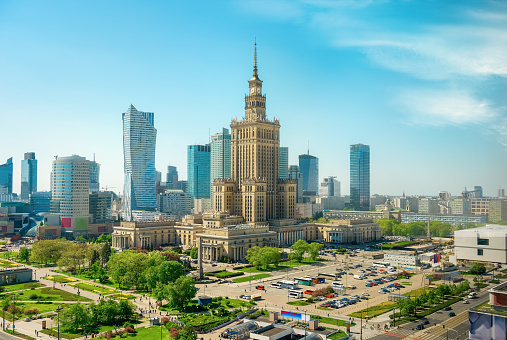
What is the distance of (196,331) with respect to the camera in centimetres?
8125

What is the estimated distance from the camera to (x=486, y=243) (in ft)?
335

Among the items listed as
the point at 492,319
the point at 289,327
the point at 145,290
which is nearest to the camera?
the point at 492,319

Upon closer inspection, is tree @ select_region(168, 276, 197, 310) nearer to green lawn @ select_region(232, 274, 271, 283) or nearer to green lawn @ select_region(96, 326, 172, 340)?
green lawn @ select_region(96, 326, 172, 340)

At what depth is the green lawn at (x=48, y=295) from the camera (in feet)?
346

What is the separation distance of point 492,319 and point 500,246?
3660 centimetres

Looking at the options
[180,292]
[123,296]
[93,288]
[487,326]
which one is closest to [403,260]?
[487,326]

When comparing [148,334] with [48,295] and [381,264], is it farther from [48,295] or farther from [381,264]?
[381,264]

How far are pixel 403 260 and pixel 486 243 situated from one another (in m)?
53.2

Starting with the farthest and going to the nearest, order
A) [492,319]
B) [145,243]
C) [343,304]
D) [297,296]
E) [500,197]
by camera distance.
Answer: [145,243] → [297,296] → [343,304] → [500,197] → [492,319]

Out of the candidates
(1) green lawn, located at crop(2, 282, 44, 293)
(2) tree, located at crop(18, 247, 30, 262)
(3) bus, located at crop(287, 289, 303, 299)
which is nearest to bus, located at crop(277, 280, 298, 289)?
(3) bus, located at crop(287, 289, 303, 299)

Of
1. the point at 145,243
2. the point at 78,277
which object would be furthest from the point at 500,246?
the point at 145,243

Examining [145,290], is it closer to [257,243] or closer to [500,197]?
[257,243]

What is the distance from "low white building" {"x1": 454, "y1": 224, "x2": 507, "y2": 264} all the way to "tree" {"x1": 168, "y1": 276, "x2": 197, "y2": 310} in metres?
65.1

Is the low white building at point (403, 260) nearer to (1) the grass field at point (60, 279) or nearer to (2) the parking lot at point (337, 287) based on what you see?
(2) the parking lot at point (337, 287)
